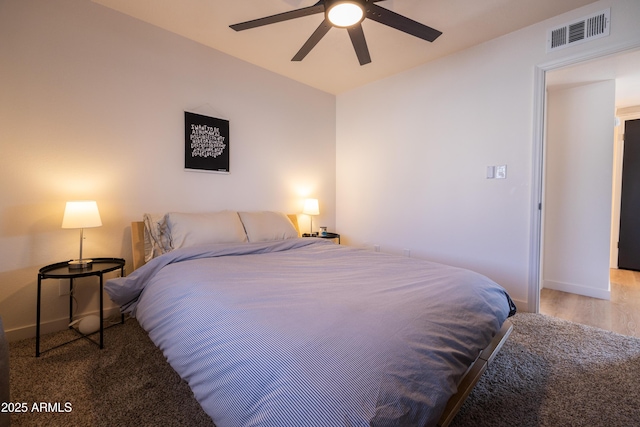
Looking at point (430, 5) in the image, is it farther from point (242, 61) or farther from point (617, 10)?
point (242, 61)

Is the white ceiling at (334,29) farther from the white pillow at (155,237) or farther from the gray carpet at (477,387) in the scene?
the gray carpet at (477,387)

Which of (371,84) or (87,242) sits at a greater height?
(371,84)

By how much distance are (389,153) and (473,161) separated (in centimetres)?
99

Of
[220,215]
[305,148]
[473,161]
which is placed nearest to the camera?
[220,215]

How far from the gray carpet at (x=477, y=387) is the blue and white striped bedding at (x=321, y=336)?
1.16 feet

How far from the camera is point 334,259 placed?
200cm

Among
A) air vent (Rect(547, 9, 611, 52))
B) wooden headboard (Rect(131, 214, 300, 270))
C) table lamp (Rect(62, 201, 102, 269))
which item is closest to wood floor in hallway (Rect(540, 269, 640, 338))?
air vent (Rect(547, 9, 611, 52))

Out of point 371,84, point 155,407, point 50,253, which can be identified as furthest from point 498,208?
point 50,253

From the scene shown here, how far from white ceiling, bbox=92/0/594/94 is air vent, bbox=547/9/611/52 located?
0.40 feet

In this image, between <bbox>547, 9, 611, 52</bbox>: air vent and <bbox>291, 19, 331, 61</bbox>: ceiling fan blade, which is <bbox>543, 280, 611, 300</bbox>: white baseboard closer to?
<bbox>547, 9, 611, 52</bbox>: air vent

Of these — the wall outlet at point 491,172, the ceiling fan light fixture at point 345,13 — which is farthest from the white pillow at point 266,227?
the wall outlet at point 491,172

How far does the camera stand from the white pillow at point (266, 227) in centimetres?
262

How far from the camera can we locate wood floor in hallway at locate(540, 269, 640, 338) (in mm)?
2230

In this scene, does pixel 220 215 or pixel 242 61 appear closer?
pixel 220 215
